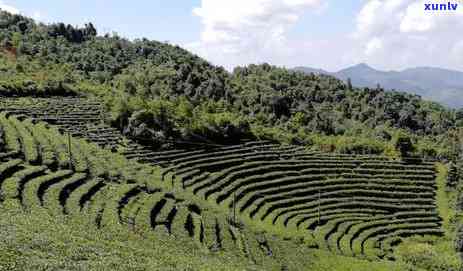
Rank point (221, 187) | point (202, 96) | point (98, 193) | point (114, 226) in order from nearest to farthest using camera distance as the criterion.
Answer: point (114, 226) → point (98, 193) → point (221, 187) → point (202, 96)

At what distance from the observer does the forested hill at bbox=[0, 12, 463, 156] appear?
5856 centimetres

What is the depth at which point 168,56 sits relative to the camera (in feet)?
363

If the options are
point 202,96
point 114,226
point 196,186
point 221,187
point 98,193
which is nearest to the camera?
point 114,226

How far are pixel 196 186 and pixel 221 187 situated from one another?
283cm

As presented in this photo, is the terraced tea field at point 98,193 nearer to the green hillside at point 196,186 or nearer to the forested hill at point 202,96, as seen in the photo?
the green hillside at point 196,186

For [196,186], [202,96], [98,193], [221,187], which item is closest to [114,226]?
[98,193]

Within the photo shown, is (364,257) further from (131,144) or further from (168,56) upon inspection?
(168,56)

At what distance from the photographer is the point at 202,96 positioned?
86562mm

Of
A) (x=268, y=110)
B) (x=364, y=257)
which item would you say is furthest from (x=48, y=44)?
(x=364, y=257)

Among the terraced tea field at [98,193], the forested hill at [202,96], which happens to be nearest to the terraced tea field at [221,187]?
the terraced tea field at [98,193]

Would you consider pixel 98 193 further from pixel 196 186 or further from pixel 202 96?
pixel 202 96

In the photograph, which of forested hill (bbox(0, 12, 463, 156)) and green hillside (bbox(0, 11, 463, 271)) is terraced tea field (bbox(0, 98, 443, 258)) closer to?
green hillside (bbox(0, 11, 463, 271))

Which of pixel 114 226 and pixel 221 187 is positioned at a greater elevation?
pixel 114 226

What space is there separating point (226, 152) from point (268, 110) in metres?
36.0
